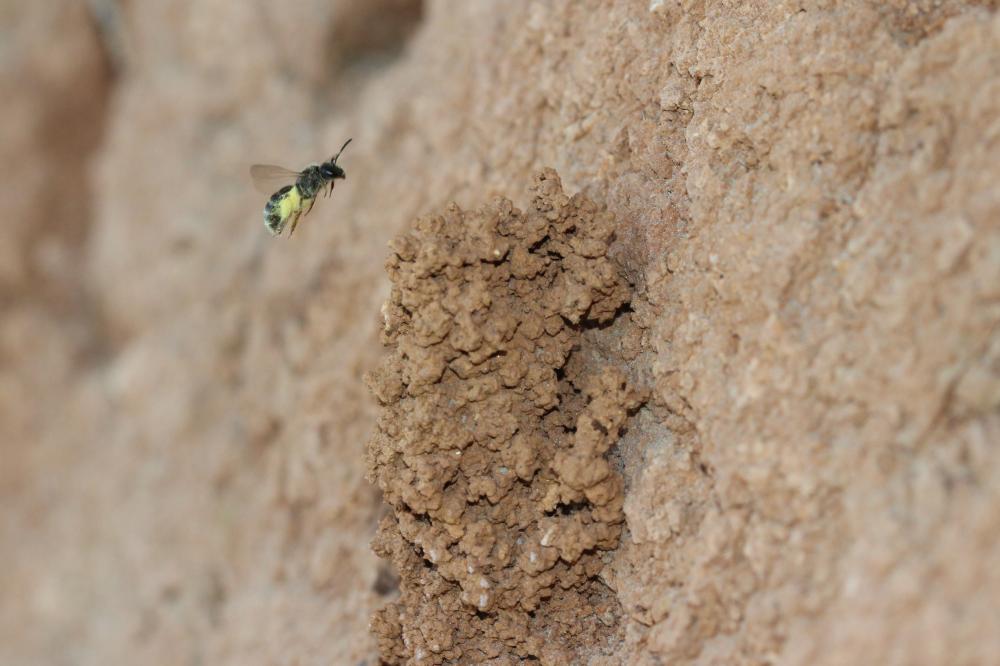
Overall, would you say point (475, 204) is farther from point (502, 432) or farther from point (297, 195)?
point (502, 432)

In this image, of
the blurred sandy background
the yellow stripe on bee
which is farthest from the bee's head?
the blurred sandy background

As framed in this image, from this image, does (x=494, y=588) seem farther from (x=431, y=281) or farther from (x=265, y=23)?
(x=265, y=23)

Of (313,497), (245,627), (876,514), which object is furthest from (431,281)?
(245,627)

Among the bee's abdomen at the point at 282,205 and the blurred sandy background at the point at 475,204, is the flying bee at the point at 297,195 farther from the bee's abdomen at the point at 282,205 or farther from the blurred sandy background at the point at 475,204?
the blurred sandy background at the point at 475,204

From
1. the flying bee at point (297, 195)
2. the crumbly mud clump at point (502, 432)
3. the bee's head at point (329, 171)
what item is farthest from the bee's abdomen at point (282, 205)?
the crumbly mud clump at point (502, 432)

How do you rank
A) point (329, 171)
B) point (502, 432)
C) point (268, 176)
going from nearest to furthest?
point (502, 432) → point (329, 171) → point (268, 176)

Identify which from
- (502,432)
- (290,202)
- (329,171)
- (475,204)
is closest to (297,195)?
(290,202)
